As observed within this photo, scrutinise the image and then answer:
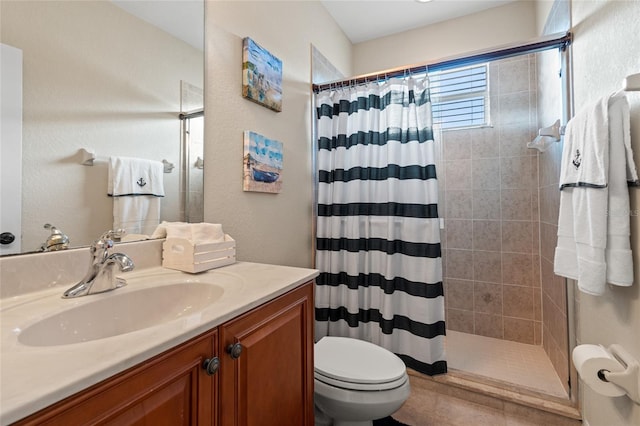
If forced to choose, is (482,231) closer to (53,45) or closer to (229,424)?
(229,424)

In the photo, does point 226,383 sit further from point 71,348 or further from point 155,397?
point 71,348

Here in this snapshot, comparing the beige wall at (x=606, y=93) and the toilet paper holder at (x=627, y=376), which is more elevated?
the beige wall at (x=606, y=93)

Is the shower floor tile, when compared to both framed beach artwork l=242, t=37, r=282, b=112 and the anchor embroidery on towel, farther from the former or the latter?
framed beach artwork l=242, t=37, r=282, b=112

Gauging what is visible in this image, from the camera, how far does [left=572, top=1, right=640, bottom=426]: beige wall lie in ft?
3.16

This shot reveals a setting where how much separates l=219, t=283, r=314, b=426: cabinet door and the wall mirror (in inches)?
23.7

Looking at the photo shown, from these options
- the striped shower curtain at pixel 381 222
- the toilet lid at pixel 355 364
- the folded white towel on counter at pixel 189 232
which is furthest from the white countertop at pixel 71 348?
the striped shower curtain at pixel 381 222

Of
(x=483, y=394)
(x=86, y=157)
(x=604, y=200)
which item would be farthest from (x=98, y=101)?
(x=483, y=394)

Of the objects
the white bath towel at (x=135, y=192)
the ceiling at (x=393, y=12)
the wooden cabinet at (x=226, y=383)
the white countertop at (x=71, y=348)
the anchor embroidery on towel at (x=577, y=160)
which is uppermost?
the ceiling at (x=393, y=12)

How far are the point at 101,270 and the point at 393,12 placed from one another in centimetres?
264

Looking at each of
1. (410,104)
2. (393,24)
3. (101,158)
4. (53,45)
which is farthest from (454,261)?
(53,45)

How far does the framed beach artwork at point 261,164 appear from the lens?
4.77 feet

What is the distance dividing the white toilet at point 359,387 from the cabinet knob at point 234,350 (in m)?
0.67

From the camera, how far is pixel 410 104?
1792 millimetres

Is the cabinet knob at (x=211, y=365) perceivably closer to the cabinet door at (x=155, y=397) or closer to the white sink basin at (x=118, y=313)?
the cabinet door at (x=155, y=397)
